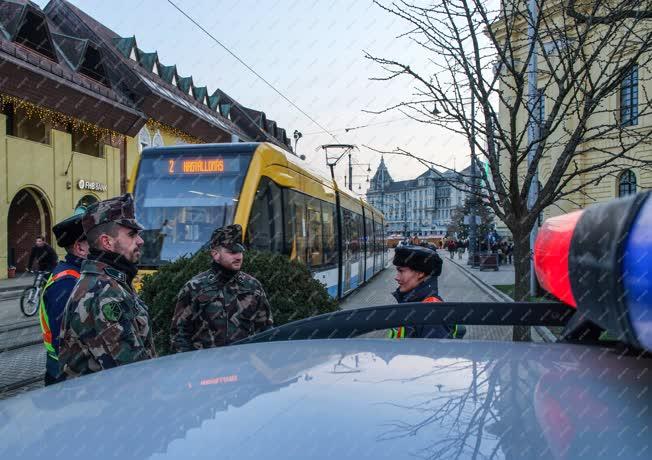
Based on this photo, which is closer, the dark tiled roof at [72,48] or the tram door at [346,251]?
the tram door at [346,251]

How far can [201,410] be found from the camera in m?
1.28

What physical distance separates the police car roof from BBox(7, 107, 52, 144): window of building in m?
23.8

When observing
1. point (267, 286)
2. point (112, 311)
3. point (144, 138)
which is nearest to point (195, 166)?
point (267, 286)

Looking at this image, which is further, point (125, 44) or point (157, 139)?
point (157, 139)

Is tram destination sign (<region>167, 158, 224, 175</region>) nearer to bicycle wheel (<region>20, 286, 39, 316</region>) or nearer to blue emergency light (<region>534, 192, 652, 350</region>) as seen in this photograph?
bicycle wheel (<region>20, 286, 39, 316</region>)

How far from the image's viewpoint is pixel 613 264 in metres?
0.83

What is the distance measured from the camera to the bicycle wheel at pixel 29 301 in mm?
12398

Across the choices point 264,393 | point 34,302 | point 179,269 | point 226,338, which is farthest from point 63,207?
point 264,393

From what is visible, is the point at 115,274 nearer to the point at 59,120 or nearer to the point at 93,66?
the point at 59,120

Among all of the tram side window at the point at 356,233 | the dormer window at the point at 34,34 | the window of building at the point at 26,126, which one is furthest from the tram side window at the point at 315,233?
the dormer window at the point at 34,34

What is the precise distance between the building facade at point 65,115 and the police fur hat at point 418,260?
20.5 m

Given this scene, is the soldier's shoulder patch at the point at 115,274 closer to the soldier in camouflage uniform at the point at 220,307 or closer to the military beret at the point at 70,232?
the military beret at the point at 70,232

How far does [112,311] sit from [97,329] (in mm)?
99

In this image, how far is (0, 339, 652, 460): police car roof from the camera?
104 centimetres
